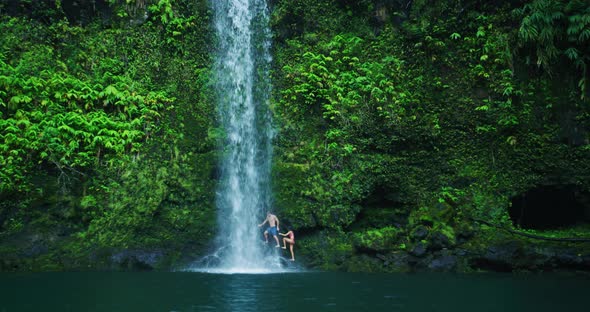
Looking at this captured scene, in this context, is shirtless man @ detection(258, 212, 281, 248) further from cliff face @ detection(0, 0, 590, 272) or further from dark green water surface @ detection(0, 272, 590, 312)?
dark green water surface @ detection(0, 272, 590, 312)

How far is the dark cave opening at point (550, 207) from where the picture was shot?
11875 millimetres

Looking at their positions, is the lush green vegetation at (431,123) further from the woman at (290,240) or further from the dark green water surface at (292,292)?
the dark green water surface at (292,292)

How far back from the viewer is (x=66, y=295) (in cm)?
722

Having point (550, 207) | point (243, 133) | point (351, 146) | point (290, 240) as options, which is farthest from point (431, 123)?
point (243, 133)

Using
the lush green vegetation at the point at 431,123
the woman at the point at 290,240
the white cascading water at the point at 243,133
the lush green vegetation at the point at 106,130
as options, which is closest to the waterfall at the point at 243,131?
the white cascading water at the point at 243,133

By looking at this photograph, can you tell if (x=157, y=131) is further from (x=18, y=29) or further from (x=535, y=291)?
(x=535, y=291)

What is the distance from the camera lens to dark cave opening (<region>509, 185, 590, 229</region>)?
11.9 m

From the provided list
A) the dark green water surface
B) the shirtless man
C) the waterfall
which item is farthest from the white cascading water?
the dark green water surface

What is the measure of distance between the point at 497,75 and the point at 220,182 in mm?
9034

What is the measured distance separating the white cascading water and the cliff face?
480 millimetres

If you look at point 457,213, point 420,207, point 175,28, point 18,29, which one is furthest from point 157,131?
point 457,213

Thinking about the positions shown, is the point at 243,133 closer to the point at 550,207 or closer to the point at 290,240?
the point at 290,240

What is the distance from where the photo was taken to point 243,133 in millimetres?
14336

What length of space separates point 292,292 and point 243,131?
25.5 feet
